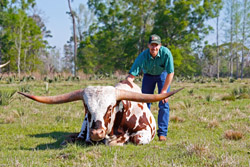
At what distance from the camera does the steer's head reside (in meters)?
4.11

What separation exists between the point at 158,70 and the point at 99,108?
2.11 metres

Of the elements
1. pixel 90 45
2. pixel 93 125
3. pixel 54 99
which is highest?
pixel 90 45

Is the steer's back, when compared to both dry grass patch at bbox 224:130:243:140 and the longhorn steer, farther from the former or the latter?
dry grass patch at bbox 224:130:243:140

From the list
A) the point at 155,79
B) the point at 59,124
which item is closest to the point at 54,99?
the point at 155,79

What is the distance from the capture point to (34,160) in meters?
3.84

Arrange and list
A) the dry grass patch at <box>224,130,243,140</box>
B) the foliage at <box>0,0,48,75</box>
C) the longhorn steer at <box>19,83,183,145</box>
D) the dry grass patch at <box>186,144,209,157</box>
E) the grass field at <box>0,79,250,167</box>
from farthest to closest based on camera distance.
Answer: the foliage at <box>0,0,48,75</box>
the dry grass patch at <box>224,130,243,140</box>
the longhorn steer at <box>19,83,183,145</box>
the dry grass patch at <box>186,144,209,157</box>
the grass field at <box>0,79,250,167</box>

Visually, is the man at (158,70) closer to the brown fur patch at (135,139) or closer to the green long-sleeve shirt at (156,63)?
the green long-sleeve shirt at (156,63)

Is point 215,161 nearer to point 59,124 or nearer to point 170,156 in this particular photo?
point 170,156

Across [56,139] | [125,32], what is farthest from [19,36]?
[56,139]

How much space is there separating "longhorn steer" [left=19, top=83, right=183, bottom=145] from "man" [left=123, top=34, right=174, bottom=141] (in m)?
0.34

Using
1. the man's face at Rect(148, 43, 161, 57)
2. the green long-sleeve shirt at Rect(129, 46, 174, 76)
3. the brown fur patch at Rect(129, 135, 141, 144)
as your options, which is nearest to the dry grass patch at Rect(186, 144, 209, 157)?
the brown fur patch at Rect(129, 135, 141, 144)

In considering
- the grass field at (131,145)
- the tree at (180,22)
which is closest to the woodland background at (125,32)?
the tree at (180,22)

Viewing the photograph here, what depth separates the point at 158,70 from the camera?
6.03 m

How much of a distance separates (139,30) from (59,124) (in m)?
37.3
